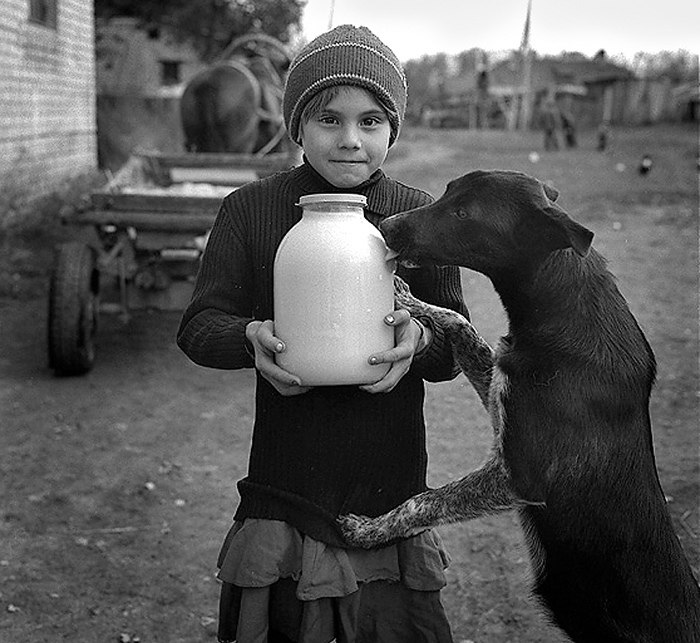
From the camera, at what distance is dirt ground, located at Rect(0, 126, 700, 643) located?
3.72 m

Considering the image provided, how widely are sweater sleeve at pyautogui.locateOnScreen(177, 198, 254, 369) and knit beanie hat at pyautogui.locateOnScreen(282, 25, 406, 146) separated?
0.32 meters

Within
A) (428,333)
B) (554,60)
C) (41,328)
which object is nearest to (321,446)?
(428,333)

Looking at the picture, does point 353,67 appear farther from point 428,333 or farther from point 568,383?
point 568,383

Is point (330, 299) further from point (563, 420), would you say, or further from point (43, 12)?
point (43, 12)

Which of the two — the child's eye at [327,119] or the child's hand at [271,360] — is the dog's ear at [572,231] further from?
the child's hand at [271,360]

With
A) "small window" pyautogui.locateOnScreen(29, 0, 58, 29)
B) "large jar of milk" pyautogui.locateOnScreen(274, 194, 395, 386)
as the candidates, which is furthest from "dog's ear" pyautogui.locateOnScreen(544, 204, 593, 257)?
"small window" pyautogui.locateOnScreen(29, 0, 58, 29)

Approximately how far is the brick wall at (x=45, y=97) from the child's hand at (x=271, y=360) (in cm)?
836

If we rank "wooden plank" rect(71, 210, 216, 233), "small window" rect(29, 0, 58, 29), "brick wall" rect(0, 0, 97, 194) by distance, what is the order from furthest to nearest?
"small window" rect(29, 0, 58, 29), "brick wall" rect(0, 0, 97, 194), "wooden plank" rect(71, 210, 216, 233)

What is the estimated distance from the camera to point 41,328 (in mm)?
7562

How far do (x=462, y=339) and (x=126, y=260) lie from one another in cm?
450

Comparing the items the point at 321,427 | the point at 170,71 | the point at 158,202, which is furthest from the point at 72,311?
the point at 170,71

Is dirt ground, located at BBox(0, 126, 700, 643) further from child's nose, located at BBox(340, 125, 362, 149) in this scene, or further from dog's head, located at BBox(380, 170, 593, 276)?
child's nose, located at BBox(340, 125, 362, 149)

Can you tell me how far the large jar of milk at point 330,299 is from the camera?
1.94m

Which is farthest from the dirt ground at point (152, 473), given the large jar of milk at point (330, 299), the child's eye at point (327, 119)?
the child's eye at point (327, 119)
